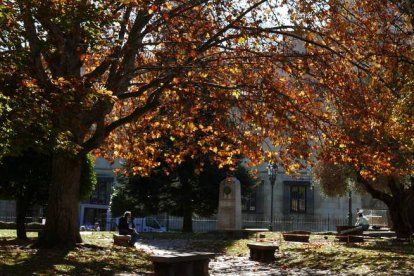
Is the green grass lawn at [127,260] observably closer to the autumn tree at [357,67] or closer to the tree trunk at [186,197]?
the autumn tree at [357,67]

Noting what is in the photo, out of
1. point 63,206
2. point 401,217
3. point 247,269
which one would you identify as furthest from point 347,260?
point 401,217

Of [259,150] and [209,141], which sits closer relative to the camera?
[259,150]

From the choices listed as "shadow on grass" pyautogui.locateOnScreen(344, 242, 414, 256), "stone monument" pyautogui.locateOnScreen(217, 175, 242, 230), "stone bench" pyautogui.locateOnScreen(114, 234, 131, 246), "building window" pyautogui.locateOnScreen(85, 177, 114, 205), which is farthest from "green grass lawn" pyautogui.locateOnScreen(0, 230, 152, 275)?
"building window" pyautogui.locateOnScreen(85, 177, 114, 205)

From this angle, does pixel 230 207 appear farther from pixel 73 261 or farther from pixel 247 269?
pixel 73 261

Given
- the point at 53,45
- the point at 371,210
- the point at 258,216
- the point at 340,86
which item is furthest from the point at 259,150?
the point at 371,210

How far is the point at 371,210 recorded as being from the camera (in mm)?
57469

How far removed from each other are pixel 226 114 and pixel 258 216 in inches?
1523

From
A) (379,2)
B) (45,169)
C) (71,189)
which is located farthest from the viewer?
(45,169)

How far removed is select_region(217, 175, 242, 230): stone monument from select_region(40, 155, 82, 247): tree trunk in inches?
483

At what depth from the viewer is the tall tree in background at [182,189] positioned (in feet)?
109

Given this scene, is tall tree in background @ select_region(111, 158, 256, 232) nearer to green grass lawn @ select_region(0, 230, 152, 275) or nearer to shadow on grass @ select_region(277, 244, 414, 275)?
shadow on grass @ select_region(277, 244, 414, 275)

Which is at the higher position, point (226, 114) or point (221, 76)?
point (221, 76)

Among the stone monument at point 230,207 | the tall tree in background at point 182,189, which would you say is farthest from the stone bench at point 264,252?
the tall tree in background at point 182,189

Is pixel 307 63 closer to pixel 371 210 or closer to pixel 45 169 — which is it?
pixel 45 169
